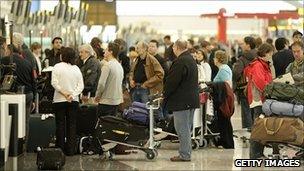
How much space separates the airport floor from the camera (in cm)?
880

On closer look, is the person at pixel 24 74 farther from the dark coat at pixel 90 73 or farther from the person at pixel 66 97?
the dark coat at pixel 90 73

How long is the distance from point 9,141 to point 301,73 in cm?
350

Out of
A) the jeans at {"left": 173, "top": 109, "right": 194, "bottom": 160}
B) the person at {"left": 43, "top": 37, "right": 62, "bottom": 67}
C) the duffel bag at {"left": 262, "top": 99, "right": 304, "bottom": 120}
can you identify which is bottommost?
the jeans at {"left": 173, "top": 109, "right": 194, "bottom": 160}

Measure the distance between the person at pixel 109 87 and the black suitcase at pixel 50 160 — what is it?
4.29ft

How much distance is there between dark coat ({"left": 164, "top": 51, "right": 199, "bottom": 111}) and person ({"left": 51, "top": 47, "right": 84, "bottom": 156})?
4.13 ft

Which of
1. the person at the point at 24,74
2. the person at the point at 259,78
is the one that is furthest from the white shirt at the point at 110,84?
the person at the point at 259,78

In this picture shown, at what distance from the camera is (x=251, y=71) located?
9234 mm

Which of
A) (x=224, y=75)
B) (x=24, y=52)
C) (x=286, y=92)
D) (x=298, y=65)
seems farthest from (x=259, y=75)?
(x=24, y=52)

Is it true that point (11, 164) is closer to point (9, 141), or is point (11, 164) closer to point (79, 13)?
point (9, 141)

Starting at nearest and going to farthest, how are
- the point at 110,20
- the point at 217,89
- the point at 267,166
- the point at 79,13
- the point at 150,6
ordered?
1. the point at 267,166
2. the point at 217,89
3. the point at 79,13
4. the point at 110,20
5. the point at 150,6

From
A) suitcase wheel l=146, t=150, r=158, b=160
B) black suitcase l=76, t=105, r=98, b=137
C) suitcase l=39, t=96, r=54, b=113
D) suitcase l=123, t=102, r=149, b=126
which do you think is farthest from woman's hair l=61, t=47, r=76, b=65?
suitcase wheel l=146, t=150, r=158, b=160

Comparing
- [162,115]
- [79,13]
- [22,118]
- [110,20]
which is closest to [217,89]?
[162,115]

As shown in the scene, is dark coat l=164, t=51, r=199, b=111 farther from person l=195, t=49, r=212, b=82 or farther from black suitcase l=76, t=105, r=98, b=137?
person l=195, t=49, r=212, b=82

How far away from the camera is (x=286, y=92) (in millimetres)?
8406
